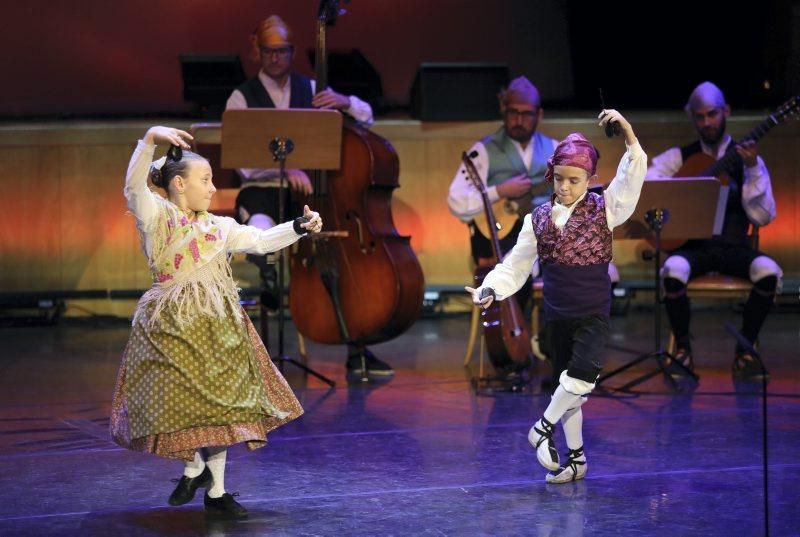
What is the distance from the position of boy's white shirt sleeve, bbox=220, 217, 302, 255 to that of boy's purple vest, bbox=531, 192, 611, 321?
0.91m

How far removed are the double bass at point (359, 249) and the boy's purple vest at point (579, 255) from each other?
180 cm

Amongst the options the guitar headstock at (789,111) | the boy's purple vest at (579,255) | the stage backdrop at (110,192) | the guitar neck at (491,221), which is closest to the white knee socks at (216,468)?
the boy's purple vest at (579,255)

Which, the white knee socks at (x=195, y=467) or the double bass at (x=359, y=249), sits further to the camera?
the double bass at (x=359, y=249)

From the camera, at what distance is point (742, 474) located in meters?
4.13

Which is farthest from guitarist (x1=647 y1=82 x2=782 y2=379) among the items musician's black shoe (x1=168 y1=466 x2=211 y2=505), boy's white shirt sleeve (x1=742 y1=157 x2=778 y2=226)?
musician's black shoe (x1=168 y1=466 x2=211 y2=505)

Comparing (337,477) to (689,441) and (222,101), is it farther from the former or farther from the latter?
(222,101)

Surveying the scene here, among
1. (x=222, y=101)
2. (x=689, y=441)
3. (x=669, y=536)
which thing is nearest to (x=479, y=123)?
(x=222, y=101)

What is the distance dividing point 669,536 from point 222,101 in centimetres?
565

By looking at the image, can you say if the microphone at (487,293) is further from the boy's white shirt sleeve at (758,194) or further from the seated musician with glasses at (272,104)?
the boy's white shirt sleeve at (758,194)

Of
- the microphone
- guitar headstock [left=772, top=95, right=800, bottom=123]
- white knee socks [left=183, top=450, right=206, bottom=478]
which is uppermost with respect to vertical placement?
guitar headstock [left=772, top=95, right=800, bottom=123]

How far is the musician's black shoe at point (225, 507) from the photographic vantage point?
3.68m

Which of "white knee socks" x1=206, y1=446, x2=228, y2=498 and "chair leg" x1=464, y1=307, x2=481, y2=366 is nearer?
"white knee socks" x1=206, y1=446, x2=228, y2=498

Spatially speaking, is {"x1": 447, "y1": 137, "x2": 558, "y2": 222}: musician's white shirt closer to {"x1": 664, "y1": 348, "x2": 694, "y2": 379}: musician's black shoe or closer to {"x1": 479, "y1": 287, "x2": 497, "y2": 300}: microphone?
{"x1": 664, "y1": 348, "x2": 694, "y2": 379}: musician's black shoe

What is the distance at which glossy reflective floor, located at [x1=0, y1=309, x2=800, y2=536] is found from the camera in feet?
11.8
